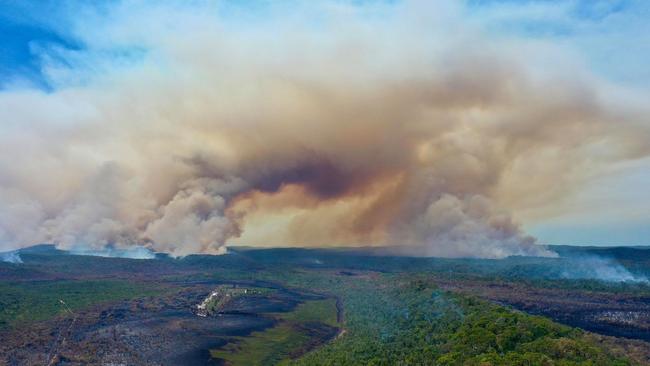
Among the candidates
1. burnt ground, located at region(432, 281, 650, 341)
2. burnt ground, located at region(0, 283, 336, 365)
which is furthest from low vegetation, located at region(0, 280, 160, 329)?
burnt ground, located at region(432, 281, 650, 341)

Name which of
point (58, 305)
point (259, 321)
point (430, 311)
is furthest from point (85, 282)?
point (430, 311)

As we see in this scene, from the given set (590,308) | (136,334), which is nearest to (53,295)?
(136,334)

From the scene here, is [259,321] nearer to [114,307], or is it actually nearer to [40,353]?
[114,307]

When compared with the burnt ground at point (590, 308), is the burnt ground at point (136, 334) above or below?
below

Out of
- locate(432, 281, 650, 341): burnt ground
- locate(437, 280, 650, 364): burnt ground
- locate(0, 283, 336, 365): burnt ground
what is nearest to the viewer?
locate(0, 283, 336, 365): burnt ground

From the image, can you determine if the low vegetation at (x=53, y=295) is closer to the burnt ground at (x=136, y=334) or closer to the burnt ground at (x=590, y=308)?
the burnt ground at (x=136, y=334)

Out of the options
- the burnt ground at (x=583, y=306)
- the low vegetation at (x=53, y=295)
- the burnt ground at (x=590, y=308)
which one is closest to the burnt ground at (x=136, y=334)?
the low vegetation at (x=53, y=295)

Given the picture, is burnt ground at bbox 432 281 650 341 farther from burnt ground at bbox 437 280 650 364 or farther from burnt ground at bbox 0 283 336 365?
burnt ground at bbox 0 283 336 365

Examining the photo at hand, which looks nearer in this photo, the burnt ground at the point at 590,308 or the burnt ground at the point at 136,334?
the burnt ground at the point at 136,334

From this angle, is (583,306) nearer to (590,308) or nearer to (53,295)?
(590,308)
